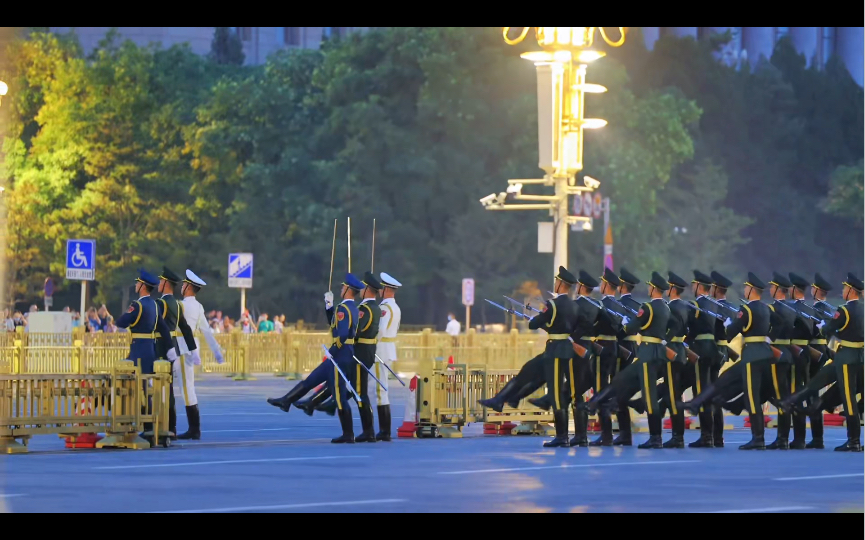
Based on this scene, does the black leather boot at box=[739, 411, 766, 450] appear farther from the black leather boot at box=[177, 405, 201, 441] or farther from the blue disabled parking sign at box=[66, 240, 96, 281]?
the blue disabled parking sign at box=[66, 240, 96, 281]

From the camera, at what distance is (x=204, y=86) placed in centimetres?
8162

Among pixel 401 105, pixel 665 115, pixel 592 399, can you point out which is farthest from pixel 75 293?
pixel 592 399

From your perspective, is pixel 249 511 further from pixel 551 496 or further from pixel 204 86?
pixel 204 86

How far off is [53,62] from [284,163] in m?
9.57

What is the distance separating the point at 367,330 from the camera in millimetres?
21906

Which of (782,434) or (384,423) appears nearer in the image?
(782,434)

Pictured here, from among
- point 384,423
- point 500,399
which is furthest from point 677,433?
point 384,423

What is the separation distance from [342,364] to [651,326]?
3.43m

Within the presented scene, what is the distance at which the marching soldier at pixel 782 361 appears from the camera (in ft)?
71.3

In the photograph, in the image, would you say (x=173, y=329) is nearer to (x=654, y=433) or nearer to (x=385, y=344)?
(x=385, y=344)

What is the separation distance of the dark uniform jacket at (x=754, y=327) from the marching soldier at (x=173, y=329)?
19.8 ft

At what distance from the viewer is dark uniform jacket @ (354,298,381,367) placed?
71.8 ft

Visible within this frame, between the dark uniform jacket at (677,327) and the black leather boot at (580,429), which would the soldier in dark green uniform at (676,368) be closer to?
the dark uniform jacket at (677,327)

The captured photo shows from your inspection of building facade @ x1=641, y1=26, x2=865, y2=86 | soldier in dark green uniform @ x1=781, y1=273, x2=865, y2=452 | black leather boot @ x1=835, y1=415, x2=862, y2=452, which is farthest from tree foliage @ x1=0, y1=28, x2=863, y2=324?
black leather boot @ x1=835, y1=415, x2=862, y2=452
